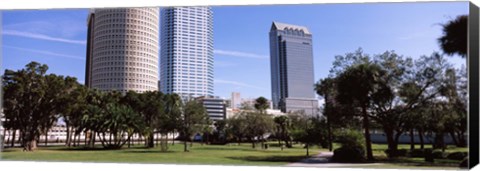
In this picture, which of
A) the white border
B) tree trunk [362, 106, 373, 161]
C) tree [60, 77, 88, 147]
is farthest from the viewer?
tree [60, 77, 88, 147]

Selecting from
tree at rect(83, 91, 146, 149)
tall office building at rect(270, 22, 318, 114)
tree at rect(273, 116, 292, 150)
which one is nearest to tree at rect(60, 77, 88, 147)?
tree at rect(83, 91, 146, 149)

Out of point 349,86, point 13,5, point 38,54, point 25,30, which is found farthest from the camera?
point 38,54

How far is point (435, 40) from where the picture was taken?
52.3ft

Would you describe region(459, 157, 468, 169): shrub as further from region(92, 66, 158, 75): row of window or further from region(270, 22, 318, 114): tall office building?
region(92, 66, 158, 75): row of window

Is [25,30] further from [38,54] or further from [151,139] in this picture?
[151,139]

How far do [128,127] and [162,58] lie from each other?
973 centimetres

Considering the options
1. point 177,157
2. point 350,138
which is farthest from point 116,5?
point 350,138

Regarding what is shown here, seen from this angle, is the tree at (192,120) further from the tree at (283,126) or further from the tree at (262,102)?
the tree at (283,126)

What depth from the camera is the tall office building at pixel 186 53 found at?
2155 cm

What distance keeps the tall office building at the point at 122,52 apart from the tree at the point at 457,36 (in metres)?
17.9

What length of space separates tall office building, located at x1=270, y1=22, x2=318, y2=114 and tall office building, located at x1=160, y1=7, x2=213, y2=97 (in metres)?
3.16

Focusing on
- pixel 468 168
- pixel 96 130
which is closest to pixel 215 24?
pixel 468 168

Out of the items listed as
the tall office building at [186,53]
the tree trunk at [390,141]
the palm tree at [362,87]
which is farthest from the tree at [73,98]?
the tree trunk at [390,141]

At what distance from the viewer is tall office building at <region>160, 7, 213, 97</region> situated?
2155 cm
